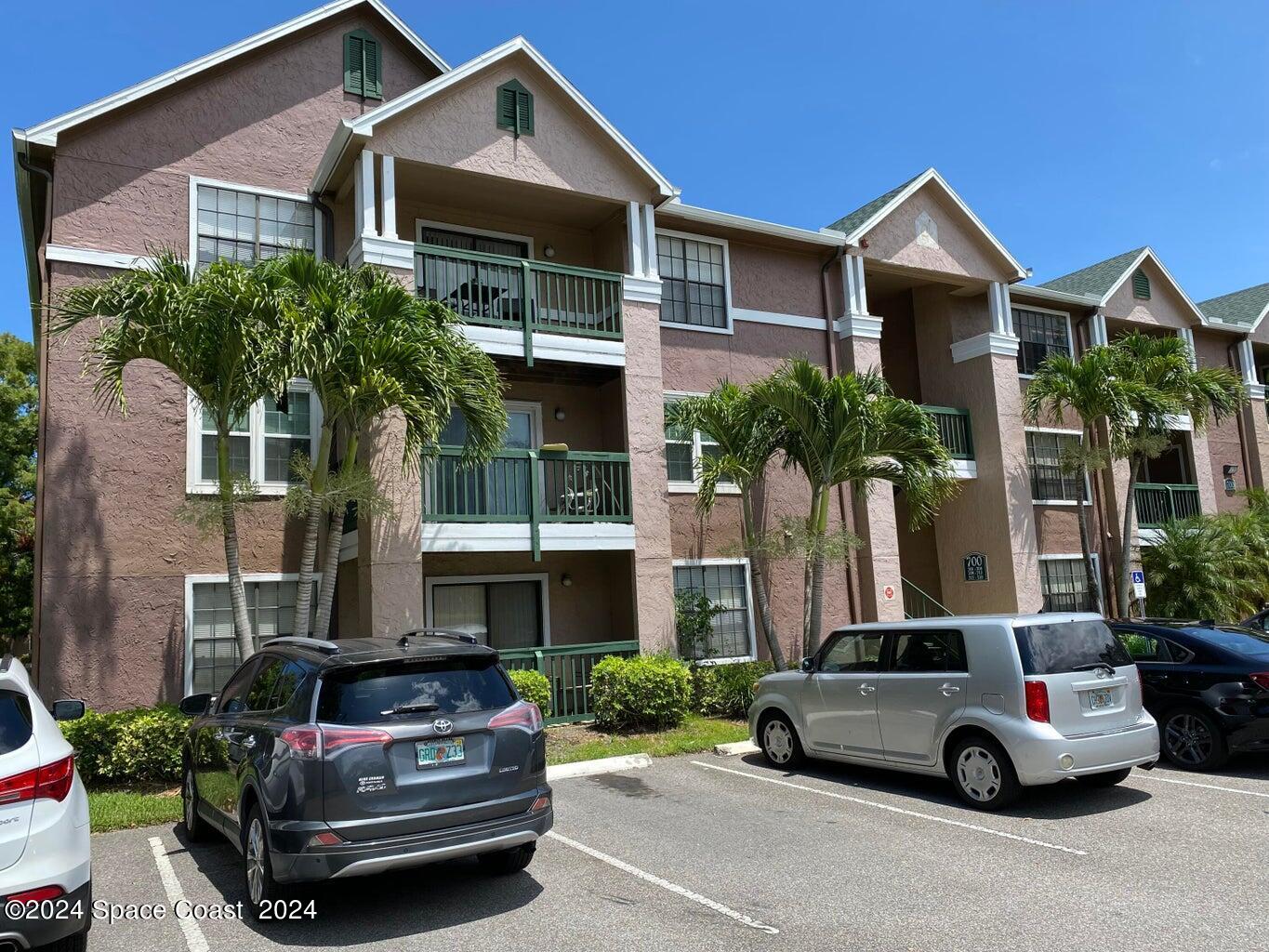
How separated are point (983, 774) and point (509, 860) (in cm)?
419

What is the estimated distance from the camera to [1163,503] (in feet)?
71.6

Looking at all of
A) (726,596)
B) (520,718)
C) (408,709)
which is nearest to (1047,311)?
(726,596)

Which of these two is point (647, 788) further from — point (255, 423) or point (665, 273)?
point (665, 273)

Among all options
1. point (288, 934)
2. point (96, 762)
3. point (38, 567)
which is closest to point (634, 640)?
point (96, 762)

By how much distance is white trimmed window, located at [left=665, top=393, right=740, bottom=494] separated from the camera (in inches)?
624

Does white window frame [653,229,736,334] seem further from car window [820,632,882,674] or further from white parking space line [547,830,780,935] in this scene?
white parking space line [547,830,780,935]

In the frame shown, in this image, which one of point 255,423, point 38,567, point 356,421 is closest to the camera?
point 356,421

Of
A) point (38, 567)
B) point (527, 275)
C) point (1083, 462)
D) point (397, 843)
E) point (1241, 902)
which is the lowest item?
point (1241, 902)

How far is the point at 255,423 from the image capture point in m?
13.3

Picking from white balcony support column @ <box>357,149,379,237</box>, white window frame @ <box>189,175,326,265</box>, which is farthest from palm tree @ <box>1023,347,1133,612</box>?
white window frame @ <box>189,175,326,265</box>

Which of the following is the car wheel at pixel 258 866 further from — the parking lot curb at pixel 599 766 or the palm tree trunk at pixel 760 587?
the palm tree trunk at pixel 760 587

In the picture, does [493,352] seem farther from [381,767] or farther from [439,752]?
[381,767]

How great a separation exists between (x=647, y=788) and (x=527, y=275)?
25.2ft

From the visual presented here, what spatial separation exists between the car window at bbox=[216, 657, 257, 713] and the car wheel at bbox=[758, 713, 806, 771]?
5.48m
